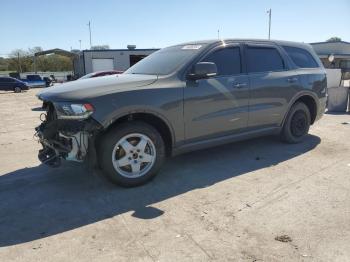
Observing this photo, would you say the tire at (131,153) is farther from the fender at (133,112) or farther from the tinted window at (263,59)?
the tinted window at (263,59)

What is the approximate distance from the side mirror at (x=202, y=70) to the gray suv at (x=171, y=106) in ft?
0.04

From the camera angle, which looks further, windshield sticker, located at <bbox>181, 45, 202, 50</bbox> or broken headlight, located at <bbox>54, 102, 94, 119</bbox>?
windshield sticker, located at <bbox>181, 45, 202, 50</bbox>

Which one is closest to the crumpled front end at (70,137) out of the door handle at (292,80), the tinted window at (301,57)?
the door handle at (292,80)

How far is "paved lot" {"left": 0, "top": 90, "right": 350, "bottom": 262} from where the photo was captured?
3168 mm

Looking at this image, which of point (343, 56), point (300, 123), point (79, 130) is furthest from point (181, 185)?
point (343, 56)

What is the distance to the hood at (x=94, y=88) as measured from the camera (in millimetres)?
4289

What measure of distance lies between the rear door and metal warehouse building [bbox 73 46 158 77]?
33.9m

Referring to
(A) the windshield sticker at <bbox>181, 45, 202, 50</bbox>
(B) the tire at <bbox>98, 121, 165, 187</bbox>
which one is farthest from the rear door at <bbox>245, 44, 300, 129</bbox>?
(B) the tire at <bbox>98, 121, 165, 187</bbox>

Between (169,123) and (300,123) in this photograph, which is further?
(300,123)

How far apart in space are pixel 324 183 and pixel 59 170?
3696mm

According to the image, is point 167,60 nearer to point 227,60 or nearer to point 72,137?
point 227,60

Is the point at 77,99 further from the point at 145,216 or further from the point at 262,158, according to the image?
the point at 262,158

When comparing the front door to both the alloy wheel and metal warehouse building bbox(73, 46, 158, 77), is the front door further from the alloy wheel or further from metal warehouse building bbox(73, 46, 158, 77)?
metal warehouse building bbox(73, 46, 158, 77)

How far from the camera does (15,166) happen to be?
19.1 feet
